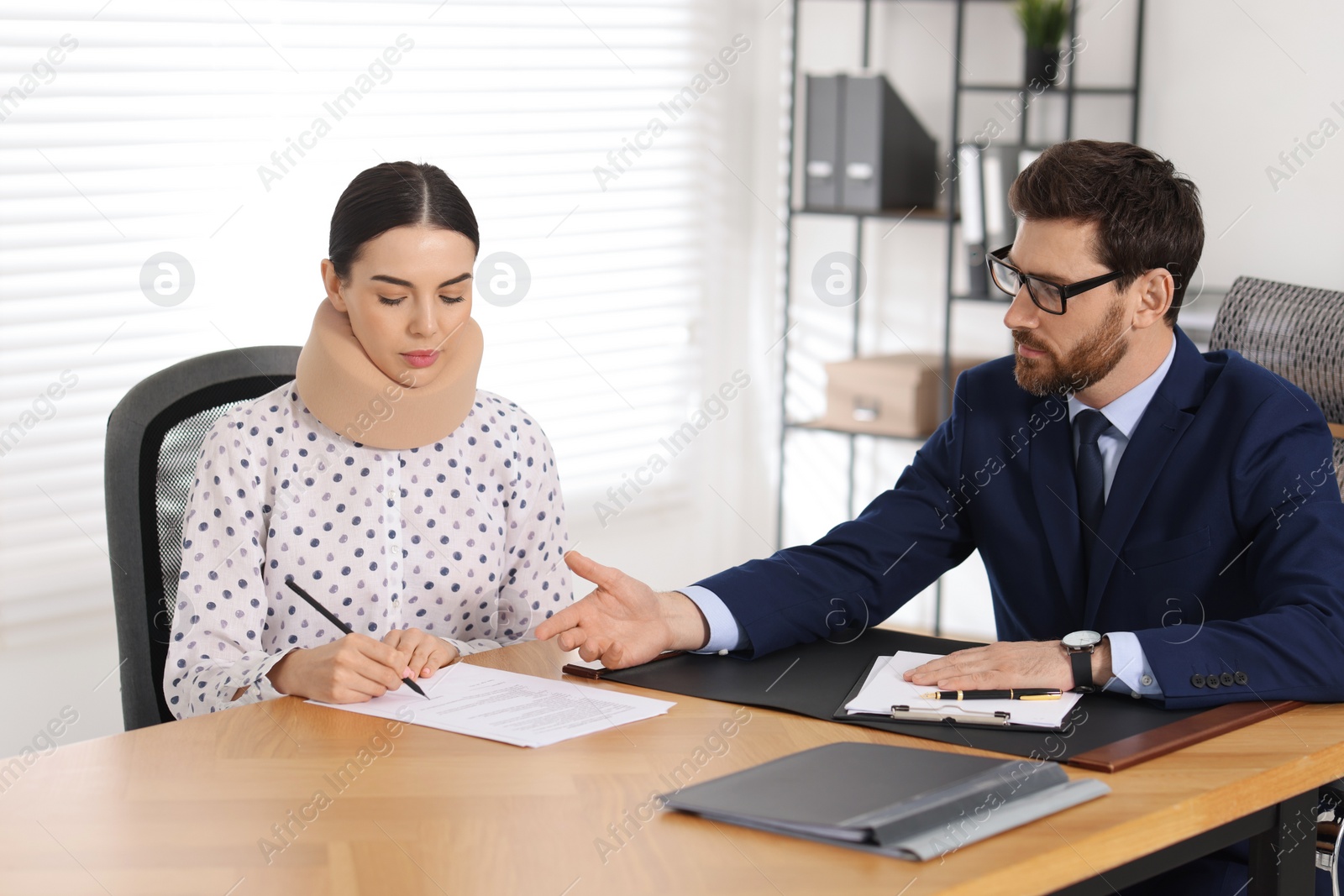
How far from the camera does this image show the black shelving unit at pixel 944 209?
347 cm

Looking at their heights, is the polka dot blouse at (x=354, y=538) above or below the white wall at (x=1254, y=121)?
below

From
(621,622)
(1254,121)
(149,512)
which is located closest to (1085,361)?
(621,622)

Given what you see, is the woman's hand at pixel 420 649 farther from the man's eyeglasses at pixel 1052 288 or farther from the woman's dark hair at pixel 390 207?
the man's eyeglasses at pixel 1052 288

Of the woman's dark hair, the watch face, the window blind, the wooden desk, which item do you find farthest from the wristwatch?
the window blind

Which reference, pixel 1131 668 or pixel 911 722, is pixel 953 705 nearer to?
pixel 911 722

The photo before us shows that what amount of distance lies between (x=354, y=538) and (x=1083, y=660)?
0.95 metres

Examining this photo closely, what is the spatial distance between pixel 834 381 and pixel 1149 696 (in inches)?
93.8

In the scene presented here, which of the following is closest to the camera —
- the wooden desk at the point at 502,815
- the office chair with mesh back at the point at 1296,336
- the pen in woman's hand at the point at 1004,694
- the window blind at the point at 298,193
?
the wooden desk at the point at 502,815

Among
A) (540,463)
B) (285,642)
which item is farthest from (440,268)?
(285,642)

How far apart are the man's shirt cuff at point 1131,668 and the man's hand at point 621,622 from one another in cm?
46

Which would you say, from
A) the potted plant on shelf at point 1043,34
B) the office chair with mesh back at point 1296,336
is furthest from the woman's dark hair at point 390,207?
the potted plant on shelf at point 1043,34

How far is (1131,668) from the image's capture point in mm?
1458

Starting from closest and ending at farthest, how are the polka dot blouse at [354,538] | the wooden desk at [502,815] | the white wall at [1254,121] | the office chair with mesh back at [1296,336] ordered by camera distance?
the wooden desk at [502,815] < the polka dot blouse at [354,538] < the office chair with mesh back at [1296,336] < the white wall at [1254,121]

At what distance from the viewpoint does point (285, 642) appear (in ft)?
6.04
